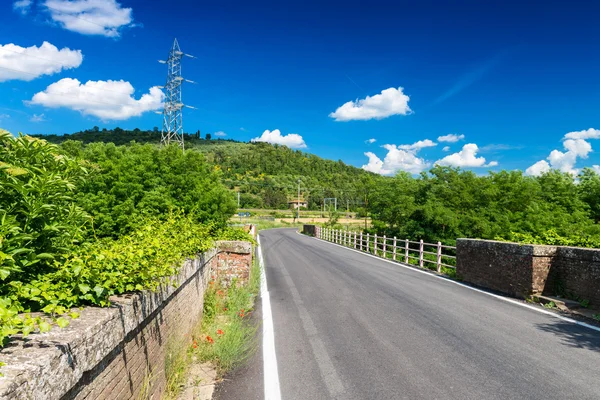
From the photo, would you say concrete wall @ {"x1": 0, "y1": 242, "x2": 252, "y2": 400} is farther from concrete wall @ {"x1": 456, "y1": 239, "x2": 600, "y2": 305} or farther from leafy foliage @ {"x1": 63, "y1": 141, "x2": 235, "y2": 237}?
concrete wall @ {"x1": 456, "y1": 239, "x2": 600, "y2": 305}

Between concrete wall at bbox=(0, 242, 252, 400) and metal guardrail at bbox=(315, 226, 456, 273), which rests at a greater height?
concrete wall at bbox=(0, 242, 252, 400)

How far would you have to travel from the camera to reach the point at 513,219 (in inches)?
1129

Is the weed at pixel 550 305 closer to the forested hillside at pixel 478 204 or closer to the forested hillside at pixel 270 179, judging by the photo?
the forested hillside at pixel 478 204

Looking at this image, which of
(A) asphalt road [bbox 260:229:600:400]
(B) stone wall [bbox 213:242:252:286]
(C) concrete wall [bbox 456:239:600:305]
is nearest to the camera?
(A) asphalt road [bbox 260:229:600:400]

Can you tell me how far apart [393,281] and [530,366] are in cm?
659

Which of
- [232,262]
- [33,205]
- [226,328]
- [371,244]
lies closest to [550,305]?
[226,328]

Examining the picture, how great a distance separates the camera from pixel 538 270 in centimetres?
859

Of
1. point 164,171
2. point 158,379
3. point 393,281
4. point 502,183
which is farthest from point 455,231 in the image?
point 158,379

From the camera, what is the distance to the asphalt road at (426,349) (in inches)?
167

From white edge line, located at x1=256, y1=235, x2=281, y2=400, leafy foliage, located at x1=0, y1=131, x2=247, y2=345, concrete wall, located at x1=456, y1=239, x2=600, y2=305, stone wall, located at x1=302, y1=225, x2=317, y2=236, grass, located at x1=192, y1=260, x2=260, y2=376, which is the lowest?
stone wall, located at x1=302, y1=225, x2=317, y2=236

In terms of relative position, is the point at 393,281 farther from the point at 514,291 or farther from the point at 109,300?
the point at 109,300

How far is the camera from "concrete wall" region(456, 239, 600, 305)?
25.2 ft

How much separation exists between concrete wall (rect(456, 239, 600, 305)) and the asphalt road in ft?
2.77

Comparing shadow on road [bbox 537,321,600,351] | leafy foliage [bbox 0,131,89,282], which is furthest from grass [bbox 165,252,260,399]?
shadow on road [bbox 537,321,600,351]
